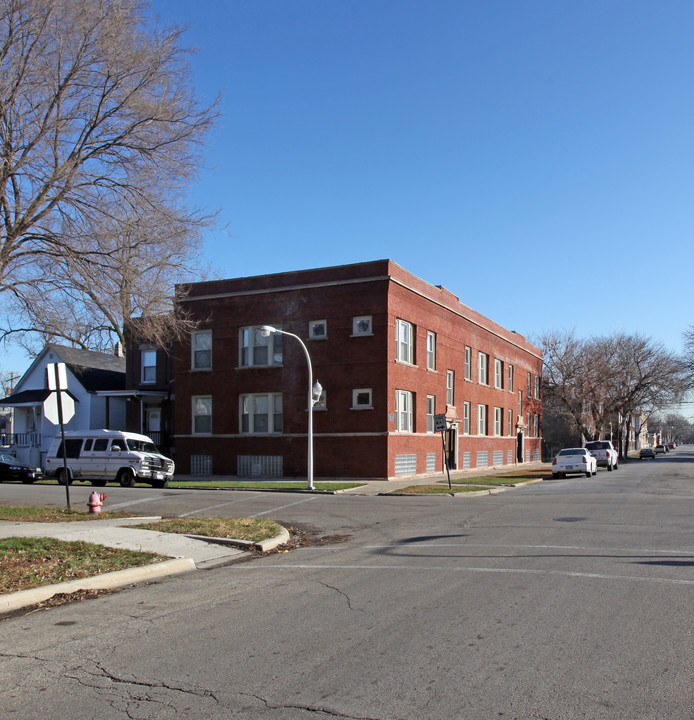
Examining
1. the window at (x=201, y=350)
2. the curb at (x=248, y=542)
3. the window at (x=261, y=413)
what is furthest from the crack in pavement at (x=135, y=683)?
the window at (x=201, y=350)

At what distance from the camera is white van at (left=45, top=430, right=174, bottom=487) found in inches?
1088

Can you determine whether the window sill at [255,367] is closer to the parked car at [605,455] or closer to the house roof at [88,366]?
the house roof at [88,366]

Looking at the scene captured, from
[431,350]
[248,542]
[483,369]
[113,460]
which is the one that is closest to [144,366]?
[113,460]

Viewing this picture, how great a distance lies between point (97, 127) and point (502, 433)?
3751cm

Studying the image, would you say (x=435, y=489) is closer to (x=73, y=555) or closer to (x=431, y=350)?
(x=431, y=350)

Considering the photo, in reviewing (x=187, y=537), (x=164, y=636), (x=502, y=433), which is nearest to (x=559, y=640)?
(x=164, y=636)

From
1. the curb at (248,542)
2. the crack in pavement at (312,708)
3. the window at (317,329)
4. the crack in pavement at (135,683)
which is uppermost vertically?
the window at (317,329)

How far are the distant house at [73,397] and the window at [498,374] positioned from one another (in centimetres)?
2333

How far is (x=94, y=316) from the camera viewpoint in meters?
16.7

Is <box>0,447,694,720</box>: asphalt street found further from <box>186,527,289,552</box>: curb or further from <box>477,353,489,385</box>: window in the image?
<box>477,353,489,385</box>: window

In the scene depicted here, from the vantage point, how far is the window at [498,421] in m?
47.1

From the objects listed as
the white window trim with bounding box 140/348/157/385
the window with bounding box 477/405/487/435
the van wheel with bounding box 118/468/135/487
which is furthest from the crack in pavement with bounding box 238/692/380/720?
the window with bounding box 477/405/487/435

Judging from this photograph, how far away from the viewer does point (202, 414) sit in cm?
3462

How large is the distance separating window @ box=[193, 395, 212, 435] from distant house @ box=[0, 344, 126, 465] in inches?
274
